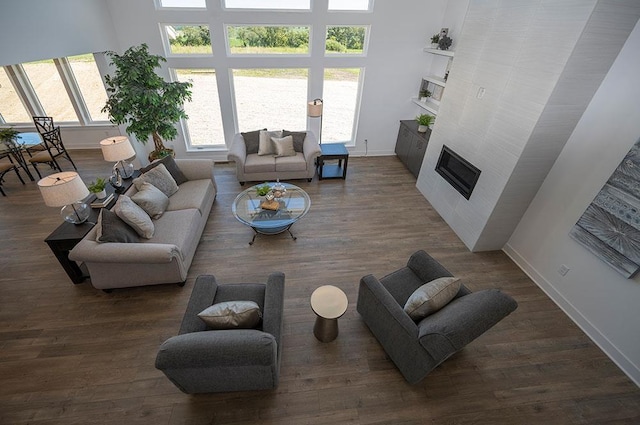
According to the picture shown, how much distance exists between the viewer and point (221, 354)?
192 cm

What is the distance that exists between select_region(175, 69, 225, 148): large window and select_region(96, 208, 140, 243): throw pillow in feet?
11.2

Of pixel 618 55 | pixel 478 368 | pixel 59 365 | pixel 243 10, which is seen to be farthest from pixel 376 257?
pixel 243 10

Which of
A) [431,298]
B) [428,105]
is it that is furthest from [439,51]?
[431,298]

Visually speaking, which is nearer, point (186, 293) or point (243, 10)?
point (186, 293)

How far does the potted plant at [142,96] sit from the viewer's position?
169 inches

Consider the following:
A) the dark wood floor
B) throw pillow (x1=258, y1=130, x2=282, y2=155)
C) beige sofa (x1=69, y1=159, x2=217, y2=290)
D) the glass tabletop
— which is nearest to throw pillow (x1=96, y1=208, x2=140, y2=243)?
beige sofa (x1=69, y1=159, x2=217, y2=290)

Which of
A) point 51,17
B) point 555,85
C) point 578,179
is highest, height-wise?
point 51,17

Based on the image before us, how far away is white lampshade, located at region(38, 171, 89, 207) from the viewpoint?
9.09 feet

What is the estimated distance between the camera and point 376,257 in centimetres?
388

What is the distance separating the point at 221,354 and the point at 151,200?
2.60 m

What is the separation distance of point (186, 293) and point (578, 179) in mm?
4729

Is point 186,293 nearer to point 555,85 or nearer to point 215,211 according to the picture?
point 215,211

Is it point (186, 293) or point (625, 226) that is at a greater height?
point (625, 226)

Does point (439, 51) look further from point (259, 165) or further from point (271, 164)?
point (259, 165)
